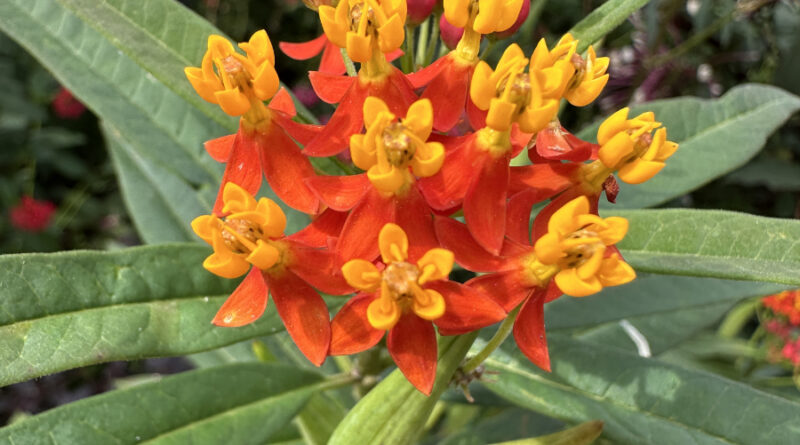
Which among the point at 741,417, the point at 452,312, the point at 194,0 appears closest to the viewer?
the point at 452,312

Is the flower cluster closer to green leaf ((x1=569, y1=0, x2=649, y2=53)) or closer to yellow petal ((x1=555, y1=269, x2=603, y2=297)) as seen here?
yellow petal ((x1=555, y1=269, x2=603, y2=297))

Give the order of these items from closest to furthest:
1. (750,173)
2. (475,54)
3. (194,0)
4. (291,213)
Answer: (475,54) < (291,213) < (750,173) < (194,0)

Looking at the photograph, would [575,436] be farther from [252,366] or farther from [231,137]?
[231,137]

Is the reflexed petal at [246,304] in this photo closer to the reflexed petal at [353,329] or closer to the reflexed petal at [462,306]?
the reflexed petal at [353,329]

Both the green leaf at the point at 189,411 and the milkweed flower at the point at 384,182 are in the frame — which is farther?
the green leaf at the point at 189,411

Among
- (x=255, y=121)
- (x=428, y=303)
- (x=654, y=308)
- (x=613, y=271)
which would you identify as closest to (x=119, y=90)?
(x=255, y=121)

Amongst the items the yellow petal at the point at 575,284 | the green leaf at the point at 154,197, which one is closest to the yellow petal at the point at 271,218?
the yellow petal at the point at 575,284

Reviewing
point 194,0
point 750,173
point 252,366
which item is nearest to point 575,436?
point 252,366

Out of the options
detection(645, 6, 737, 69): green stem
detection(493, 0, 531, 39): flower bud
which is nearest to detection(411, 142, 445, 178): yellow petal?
detection(493, 0, 531, 39): flower bud
